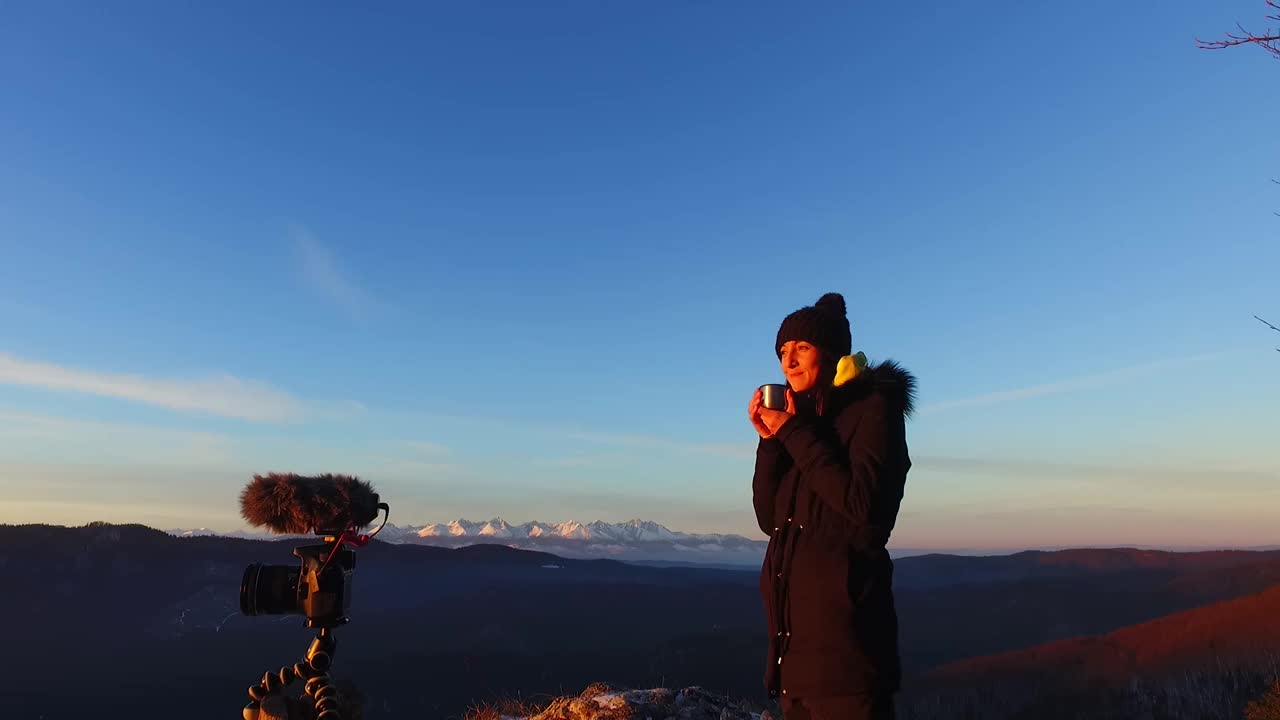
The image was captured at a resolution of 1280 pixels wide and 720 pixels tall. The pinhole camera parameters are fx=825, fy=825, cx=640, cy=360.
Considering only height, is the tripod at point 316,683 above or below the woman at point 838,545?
below

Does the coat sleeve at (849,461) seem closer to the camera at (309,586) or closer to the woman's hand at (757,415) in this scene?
the woman's hand at (757,415)

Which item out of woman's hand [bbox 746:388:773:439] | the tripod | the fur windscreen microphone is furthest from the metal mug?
the tripod

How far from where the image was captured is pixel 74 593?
61438 millimetres

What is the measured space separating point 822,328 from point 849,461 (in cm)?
53

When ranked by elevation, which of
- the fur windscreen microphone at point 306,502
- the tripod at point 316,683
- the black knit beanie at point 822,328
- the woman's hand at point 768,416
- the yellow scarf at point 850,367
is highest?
the black knit beanie at point 822,328

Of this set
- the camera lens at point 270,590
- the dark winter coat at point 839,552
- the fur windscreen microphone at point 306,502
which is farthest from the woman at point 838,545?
the camera lens at point 270,590

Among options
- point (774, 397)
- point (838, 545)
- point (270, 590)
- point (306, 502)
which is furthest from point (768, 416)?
point (270, 590)

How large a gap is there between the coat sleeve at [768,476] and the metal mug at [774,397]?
14 centimetres

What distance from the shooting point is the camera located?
307 cm

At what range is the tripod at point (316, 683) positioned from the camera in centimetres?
310

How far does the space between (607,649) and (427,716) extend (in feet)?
76.1

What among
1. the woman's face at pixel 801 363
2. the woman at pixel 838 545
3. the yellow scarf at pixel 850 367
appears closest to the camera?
the woman at pixel 838 545

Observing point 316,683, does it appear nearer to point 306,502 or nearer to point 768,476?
point 306,502

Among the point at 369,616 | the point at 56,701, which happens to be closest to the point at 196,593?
the point at 369,616
